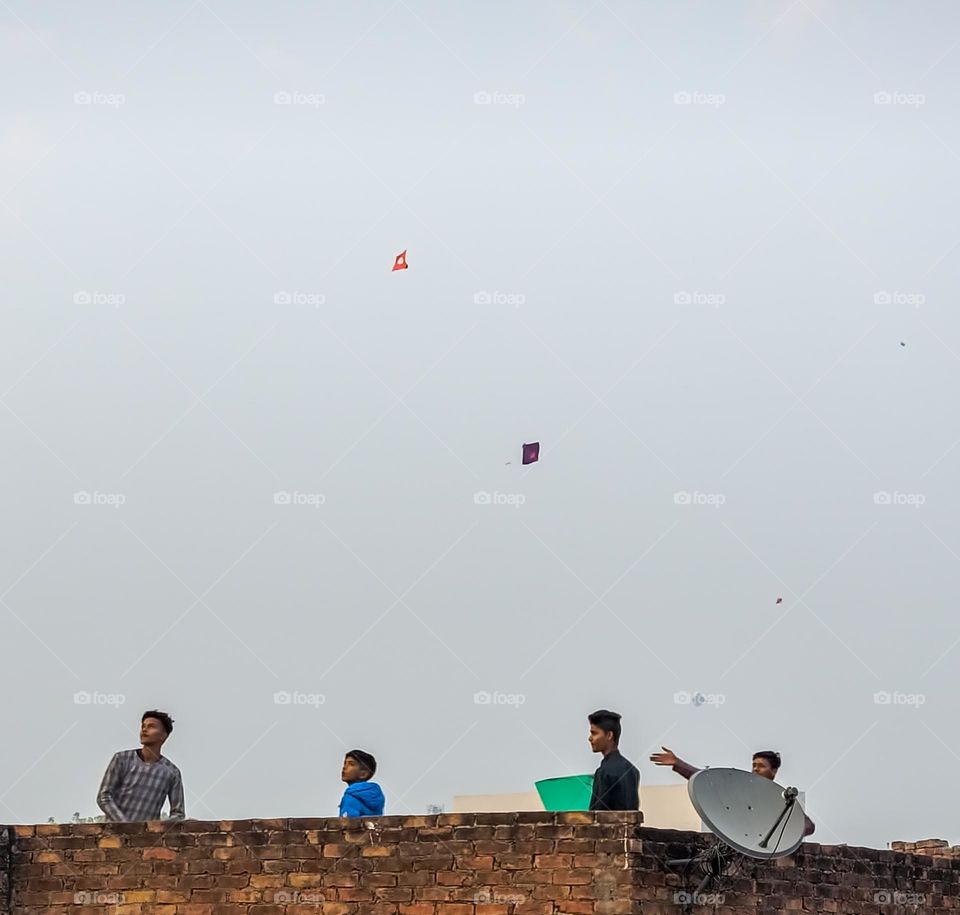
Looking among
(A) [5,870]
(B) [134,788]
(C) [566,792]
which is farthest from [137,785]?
(C) [566,792]

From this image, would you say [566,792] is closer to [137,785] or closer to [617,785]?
[617,785]

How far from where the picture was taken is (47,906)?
37.0 feet

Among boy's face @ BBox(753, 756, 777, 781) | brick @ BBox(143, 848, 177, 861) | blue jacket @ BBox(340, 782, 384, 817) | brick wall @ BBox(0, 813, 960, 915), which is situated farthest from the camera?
boy's face @ BBox(753, 756, 777, 781)

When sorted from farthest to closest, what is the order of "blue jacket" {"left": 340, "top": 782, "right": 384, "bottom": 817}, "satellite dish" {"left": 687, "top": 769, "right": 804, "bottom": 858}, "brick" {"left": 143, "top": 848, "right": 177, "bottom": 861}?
"blue jacket" {"left": 340, "top": 782, "right": 384, "bottom": 817}, "brick" {"left": 143, "top": 848, "right": 177, "bottom": 861}, "satellite dish" {"left": 687, "top": 769, "right": 804, "bottom": 858}

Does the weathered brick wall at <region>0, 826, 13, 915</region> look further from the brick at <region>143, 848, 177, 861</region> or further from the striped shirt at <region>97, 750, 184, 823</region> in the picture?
the brick at <region>143, 848, 177, 861</region>

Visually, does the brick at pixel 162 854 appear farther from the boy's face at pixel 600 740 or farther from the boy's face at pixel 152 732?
the boy's face at pixel 600 740

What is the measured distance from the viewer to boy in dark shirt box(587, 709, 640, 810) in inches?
424

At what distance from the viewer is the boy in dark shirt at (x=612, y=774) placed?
35.3ft

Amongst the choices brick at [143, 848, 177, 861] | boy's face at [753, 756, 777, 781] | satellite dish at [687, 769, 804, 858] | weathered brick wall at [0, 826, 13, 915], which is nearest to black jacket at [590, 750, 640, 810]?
satellite dish at [687, 769, 804, 858]

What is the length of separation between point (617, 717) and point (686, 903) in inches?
50.4

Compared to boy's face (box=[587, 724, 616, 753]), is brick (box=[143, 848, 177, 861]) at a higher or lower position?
lower

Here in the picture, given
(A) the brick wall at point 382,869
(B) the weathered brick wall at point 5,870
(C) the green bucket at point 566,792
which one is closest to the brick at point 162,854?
(A) the brick wall at point 382,869

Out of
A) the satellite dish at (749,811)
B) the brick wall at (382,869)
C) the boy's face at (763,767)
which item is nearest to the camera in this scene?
the satellite dish at (749,811)

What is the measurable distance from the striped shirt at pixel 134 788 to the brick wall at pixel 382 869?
0.15 meters
